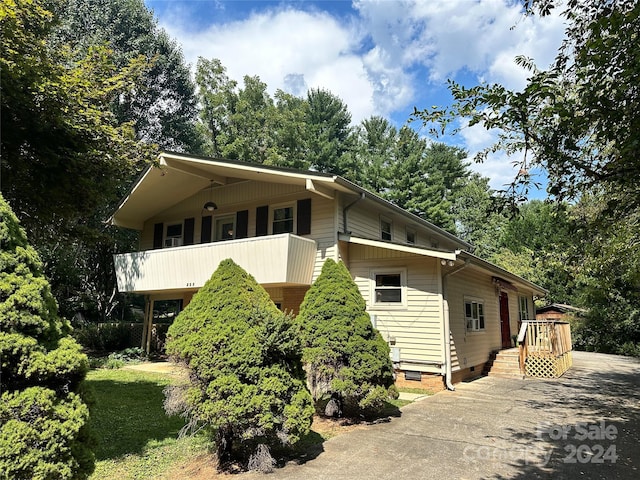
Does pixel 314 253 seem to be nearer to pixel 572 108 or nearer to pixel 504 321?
pixel 572 108

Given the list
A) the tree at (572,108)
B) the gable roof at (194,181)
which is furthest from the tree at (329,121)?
the tree at (572,108)

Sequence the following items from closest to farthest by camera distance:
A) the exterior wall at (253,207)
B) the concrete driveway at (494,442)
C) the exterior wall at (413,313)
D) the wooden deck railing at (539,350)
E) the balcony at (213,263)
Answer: the concrete driveway at (494,442)
the exterior wall at (413,313)
the balcony at (213,263)
the exterior wall at (253,207)
the wooden deck railing at (539,350)

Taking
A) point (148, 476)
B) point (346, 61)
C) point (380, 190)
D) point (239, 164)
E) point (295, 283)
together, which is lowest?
point (148, 476)

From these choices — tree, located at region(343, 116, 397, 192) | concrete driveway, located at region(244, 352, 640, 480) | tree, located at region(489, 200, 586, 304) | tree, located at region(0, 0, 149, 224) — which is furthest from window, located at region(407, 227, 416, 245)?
tree, located at region(343, 116, 397, 192)

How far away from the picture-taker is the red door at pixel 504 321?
1648 cm

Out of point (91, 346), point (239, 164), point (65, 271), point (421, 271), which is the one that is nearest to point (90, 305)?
point (65, 271)

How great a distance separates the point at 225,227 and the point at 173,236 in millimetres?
2524

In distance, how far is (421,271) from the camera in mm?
10898

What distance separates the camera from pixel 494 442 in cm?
584

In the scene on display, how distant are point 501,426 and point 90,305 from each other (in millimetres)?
21944

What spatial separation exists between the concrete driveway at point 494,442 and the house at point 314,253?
6.66 ft

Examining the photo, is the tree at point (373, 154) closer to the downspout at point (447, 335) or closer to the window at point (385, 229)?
the window at point (385, 229)

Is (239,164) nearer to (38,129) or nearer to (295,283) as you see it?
(295,283)

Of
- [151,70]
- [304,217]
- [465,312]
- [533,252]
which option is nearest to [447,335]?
[465,312]
